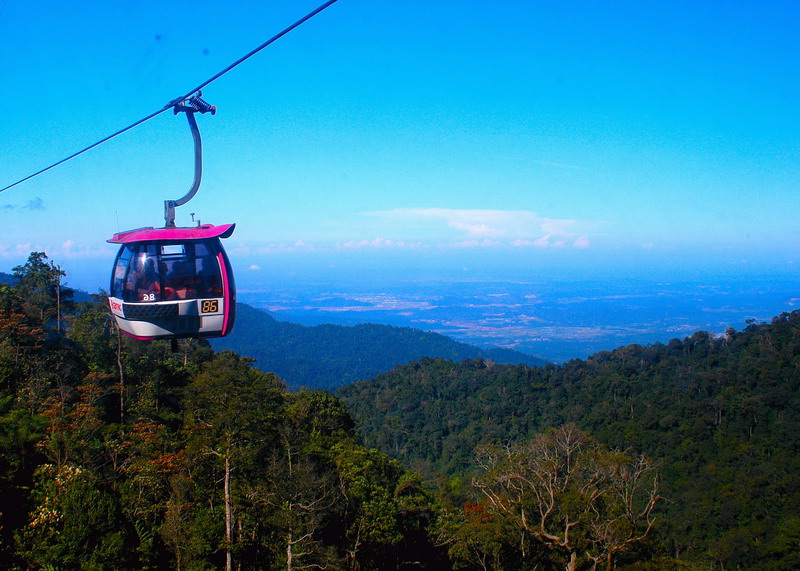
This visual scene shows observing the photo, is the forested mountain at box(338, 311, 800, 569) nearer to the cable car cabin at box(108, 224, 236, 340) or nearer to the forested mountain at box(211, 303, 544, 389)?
the cable car cabin at box(108, 224, 236, 340)

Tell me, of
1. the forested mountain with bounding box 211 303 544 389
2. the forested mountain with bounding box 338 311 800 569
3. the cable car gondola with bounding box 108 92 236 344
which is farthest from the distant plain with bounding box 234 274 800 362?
the cable car gondola with bounding box 108 92 236 344

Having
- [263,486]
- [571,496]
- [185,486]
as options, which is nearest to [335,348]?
[263,486]

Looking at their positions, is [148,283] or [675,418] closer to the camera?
[148,283]

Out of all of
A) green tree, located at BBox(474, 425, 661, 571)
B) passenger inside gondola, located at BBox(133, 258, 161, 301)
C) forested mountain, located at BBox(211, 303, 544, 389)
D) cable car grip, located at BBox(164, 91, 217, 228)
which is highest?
cable car grip, located at BBox(164, 91, 217, 228)

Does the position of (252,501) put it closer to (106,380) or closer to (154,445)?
(154,445)

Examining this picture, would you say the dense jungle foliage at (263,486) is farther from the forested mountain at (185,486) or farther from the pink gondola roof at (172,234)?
the pink gondola roof at (172,234)

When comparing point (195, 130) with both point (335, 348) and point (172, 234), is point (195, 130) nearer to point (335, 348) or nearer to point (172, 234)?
point (172, 234)
